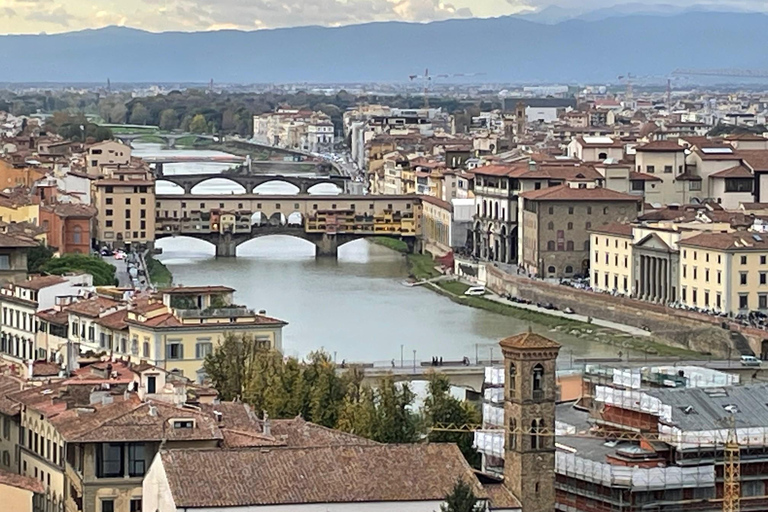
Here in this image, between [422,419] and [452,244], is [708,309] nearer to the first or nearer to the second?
[452,244]

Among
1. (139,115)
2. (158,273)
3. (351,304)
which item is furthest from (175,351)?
(139,115)

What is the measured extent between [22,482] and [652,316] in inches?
594

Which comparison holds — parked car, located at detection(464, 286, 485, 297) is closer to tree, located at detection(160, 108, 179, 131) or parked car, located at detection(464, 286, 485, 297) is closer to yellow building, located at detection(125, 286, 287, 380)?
yellow building, located at detection(125, 286, 287, 380)

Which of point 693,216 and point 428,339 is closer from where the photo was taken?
point 428,339

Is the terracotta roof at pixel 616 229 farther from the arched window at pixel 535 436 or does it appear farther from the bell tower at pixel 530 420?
the arched window at pixel 535 436

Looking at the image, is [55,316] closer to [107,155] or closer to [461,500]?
[461,500]

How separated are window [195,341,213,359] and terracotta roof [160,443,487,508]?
5.84 m

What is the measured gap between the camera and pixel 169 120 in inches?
3659

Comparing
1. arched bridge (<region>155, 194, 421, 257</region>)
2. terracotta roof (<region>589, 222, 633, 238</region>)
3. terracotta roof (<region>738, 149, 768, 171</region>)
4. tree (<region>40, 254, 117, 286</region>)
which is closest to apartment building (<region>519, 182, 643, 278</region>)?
terracotta roof (<region>589, 222, 633, 238</region>)

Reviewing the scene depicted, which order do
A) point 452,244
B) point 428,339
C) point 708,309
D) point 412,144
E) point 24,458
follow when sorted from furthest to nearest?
point 412,144, point 452,244, point 708,309, point 428,339, point 24,458

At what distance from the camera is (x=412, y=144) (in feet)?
172

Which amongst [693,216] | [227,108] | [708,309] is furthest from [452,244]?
[227,108]

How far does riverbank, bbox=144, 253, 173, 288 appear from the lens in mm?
27938

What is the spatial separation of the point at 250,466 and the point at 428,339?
13.2 metres
